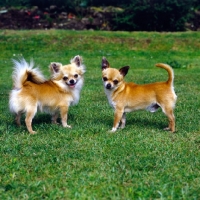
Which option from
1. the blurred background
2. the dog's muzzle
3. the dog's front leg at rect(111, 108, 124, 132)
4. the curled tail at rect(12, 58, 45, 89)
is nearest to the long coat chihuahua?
the dog's front leg at rect(111, 108, 124, 132)

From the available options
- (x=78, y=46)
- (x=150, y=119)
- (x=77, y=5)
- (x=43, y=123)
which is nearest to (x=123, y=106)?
(x=150, y=119)

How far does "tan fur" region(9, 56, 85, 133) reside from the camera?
6.28 meters

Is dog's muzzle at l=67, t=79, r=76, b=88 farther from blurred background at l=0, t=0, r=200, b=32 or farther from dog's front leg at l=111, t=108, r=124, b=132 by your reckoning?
blurred background at l=0, t=0, r=200, b=32

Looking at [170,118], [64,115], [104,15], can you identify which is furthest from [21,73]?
[104,15]

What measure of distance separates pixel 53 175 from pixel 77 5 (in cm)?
2056

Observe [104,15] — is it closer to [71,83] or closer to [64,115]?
[71,83]

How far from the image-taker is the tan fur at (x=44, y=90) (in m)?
6.28

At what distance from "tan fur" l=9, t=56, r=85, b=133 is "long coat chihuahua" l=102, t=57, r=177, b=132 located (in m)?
0.57

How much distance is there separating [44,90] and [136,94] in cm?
137

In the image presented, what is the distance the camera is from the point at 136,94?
6.46 metres

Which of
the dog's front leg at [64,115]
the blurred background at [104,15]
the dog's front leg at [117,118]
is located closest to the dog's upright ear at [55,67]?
the dog's front leg at [64,115]

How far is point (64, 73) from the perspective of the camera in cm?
671

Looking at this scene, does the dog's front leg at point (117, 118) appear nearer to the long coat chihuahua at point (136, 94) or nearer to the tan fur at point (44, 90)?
the long coat chihuahua at point (136, 94)

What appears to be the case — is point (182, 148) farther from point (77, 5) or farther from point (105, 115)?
point (77, 5)
